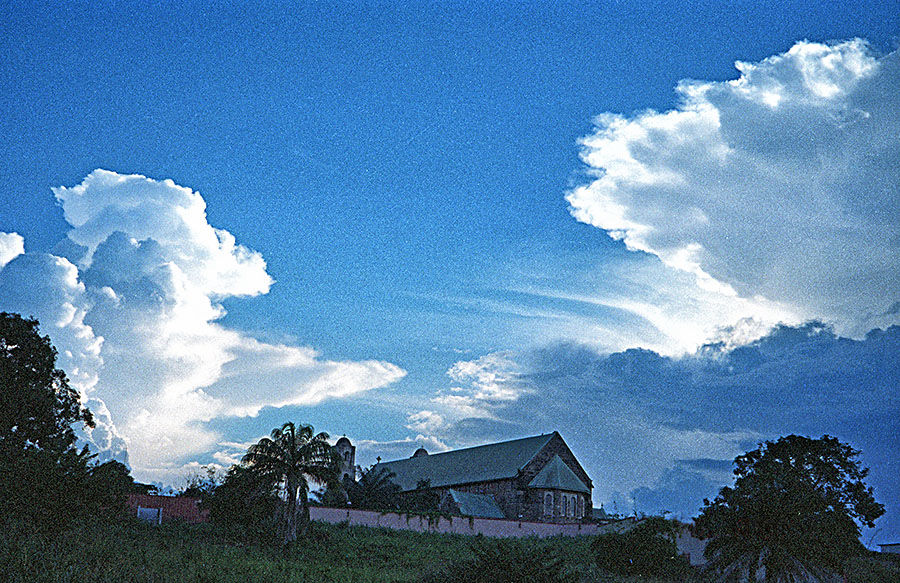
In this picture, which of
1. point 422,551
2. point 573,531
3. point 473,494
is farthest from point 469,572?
point 473,494

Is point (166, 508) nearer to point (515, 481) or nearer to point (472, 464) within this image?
point (515, 481)

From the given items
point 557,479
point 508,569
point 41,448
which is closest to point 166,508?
point 41,448

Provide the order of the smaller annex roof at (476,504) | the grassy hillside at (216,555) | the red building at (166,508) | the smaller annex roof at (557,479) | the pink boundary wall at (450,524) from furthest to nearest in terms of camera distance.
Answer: the smaller annex roof at (557,479)
the smaller annex roof at (476,504)
the pink boundary wall at (450,524)
the red building at (166,508)
the grassy hillside at (216,555)

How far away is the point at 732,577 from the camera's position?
3042 centimetres

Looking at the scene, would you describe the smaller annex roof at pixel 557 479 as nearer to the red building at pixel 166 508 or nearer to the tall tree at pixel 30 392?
the red building at pixel 166 508

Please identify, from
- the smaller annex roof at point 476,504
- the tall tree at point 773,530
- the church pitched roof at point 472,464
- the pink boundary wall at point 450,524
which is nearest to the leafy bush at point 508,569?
the tall tree at point 773,530

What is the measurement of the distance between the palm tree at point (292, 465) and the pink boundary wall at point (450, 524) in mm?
4570

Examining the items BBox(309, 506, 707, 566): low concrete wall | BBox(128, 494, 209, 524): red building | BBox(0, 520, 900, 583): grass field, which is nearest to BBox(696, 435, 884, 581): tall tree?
BBox(0, 520, 900, 583): grass field

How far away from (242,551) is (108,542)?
9.37 meters

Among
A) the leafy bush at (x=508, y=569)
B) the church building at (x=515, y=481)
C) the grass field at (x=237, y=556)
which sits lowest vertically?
the grass field at (x=237, y=556)

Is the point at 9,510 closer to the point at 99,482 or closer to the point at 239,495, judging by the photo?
the point at 99,482

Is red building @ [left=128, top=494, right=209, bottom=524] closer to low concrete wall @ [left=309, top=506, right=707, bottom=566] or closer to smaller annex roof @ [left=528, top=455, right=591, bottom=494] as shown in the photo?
low concrete wall @ [left=309, top=506, right=707, bottom=566]

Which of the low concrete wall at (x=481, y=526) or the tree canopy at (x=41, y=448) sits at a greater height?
the tree canopy at (x=41, y=448)

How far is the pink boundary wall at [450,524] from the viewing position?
53.0m
